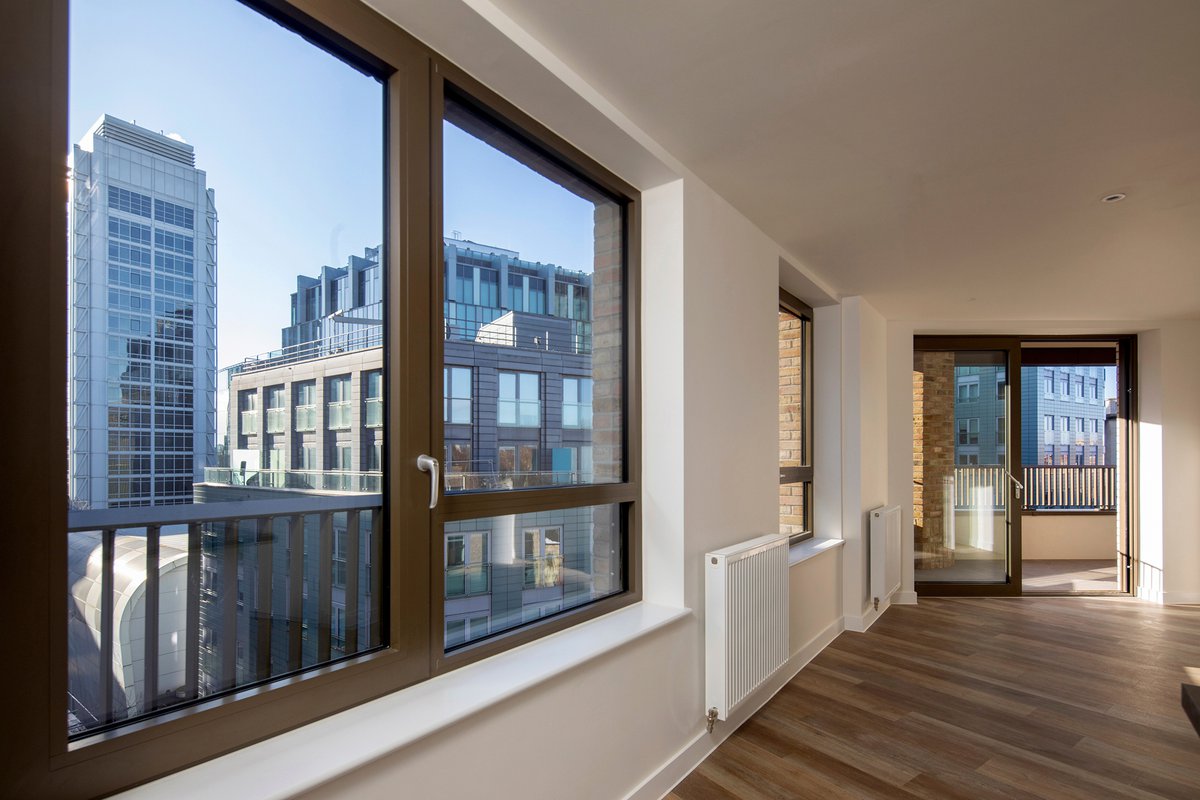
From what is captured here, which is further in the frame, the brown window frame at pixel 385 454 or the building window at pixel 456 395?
the building window at pixel 456 395

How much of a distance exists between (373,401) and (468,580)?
634 mm

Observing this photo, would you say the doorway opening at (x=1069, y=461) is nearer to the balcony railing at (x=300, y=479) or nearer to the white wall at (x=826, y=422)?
the white wall at (x=826, y=422)

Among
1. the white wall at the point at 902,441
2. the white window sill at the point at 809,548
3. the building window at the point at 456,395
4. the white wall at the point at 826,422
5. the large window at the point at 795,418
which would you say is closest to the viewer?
the building window at the point at 456,395

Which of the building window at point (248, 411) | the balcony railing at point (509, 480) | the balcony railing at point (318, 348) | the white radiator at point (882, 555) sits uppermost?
the balcony railing at point (318, 348)

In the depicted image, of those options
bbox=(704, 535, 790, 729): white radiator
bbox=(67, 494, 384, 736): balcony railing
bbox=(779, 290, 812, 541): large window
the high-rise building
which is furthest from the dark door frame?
the high-rise building

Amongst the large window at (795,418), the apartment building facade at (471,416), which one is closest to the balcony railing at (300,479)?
the apartment building facade at (471,416)

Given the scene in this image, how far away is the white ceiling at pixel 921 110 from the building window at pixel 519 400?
0.96 m

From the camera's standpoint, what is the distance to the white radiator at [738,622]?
272cm

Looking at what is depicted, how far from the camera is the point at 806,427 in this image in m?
5.02

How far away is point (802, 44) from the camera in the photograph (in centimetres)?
182

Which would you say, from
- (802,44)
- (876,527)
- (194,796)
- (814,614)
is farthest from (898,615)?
(194,796)

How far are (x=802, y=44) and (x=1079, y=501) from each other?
27.5 feet

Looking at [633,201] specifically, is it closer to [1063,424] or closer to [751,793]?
[751,793]

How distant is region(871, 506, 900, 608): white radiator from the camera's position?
5016 millimetres
